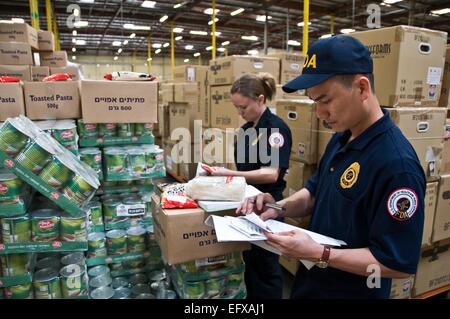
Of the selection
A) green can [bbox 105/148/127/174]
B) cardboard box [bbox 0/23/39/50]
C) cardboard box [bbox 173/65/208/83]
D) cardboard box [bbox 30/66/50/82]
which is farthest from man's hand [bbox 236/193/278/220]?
cardboard box [bbox 0/23/39/50]

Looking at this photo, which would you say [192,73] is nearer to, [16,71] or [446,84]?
[16,71]

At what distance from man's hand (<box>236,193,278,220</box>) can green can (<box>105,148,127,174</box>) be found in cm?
111

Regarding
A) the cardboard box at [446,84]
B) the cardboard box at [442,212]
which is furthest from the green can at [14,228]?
the cardboard box at [446,84]

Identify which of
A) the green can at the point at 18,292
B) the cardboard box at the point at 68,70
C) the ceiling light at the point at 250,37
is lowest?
the green can at the point at 18,292

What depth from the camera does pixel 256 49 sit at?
1711 centimetres

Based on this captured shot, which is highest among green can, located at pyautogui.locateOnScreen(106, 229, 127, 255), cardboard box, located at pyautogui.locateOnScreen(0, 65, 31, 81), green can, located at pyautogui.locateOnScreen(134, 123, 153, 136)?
cardboard box, located at pyautogui.locateOnScreen(0, 65, 31, 81)

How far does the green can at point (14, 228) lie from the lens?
66.8 inches

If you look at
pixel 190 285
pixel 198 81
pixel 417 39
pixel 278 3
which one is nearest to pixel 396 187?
pixel 190 285

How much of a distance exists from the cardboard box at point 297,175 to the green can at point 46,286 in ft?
6.38

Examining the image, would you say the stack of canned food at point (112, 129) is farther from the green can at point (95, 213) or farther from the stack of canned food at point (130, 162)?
the green can at point (95, 213)

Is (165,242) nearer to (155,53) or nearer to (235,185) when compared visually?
(235,185)

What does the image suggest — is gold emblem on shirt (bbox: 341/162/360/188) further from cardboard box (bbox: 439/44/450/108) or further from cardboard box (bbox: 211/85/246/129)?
cardboard box (bbox: 211/85/246/129)

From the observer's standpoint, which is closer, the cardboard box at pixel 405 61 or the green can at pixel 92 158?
the cardboard box at pixel 405 61

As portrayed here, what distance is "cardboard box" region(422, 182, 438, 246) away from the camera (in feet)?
7.82
